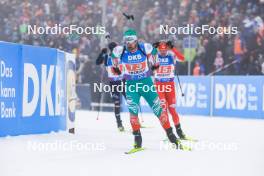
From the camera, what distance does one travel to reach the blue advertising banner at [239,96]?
68.8ft

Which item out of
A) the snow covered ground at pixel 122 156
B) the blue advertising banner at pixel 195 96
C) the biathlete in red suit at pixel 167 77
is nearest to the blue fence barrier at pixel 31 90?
the snow covered ground at pixel 122 156

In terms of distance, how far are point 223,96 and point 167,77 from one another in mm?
9685

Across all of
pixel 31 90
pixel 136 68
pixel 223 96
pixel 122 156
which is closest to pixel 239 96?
pixel 223 96

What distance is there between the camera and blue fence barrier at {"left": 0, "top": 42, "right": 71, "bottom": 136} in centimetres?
1201

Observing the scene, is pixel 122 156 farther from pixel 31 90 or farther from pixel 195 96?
pixel 195 96

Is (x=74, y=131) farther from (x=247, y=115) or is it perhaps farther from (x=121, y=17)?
(x=121, y=17)

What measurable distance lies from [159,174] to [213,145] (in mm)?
4113

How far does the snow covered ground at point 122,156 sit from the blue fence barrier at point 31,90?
0.37 m

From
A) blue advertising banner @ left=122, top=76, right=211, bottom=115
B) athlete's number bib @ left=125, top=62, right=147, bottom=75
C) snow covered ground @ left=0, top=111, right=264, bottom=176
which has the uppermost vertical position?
athlete's number bib @ left=125, top=62, right=147, bottom=75

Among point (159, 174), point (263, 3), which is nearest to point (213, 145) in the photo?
point (159, 174)

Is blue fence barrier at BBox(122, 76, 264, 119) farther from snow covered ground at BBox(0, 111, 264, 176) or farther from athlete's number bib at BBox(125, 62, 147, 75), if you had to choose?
athlete's number bib at BBox(125, 62, 147, 75)

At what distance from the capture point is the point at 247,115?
21.2 m

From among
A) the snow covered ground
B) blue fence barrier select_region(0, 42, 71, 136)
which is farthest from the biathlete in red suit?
blue fence barrier select_region(0, 42, 71, 136)

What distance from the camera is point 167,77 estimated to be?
42.0 feet
